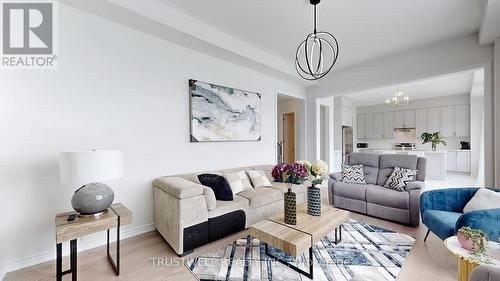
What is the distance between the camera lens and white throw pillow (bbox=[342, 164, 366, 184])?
12.1 feet

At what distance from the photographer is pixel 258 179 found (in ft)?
11.8

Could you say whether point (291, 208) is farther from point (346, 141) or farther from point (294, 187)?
point (346, 141)

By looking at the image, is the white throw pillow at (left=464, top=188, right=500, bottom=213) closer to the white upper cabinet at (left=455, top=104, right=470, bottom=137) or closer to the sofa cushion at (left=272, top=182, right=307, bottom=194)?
the sofa cushion at (left=272, top=182, right=307, bottom=194)

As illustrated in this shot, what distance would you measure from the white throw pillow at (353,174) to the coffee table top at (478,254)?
6.87 ft

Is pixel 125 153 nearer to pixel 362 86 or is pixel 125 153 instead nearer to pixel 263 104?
pixel 263 104

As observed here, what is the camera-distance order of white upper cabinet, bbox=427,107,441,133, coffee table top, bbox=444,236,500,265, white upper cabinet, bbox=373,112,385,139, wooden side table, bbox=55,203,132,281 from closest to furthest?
coffee table top, bbox=444,236,500,265 → wooden side table, bbox=55,203,132,281 → white upper cabinet, bbox=427,107,441,133 → white upper cabinet, bbox=373,112,385,139

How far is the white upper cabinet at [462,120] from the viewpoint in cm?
684

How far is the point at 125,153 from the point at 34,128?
0.84 metres

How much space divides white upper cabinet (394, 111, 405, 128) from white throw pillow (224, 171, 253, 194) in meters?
7.57

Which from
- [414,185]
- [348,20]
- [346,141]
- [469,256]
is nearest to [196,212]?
[469,256]

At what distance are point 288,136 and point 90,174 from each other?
6092 mm

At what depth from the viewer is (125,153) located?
103 inches

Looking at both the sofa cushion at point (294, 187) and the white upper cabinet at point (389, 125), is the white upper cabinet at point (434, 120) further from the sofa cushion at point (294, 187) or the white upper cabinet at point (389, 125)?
the sofa cushion at point (294, 187)

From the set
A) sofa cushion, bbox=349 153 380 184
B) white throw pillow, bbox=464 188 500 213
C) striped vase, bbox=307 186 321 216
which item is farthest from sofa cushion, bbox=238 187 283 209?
white throw pillow, bbox=464 188 500 213
